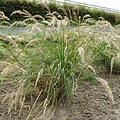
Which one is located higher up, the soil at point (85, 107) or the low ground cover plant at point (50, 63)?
the low ground cover plant at point (50, 63)

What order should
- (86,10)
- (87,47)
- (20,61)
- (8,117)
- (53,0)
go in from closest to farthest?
(8,117), (20,61), (87,47), (53,0), (86,10)

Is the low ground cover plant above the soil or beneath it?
above

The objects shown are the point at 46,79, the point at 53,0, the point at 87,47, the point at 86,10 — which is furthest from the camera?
the point at 86,10

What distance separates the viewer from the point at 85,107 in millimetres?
2410

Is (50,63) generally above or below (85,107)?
above

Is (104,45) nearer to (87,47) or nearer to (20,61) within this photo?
(87,47)

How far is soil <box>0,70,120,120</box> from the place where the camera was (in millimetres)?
2250

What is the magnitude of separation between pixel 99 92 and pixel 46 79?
0.71 m

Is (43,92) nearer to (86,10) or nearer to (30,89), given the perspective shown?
(30,89)

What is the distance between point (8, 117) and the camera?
2.20m

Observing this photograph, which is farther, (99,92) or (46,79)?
(99,92)

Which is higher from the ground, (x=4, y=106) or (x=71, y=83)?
(x=71, y=83)

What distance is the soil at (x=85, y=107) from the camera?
7.38 ft

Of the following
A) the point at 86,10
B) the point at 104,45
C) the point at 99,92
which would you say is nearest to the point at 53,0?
the point at 86,10
